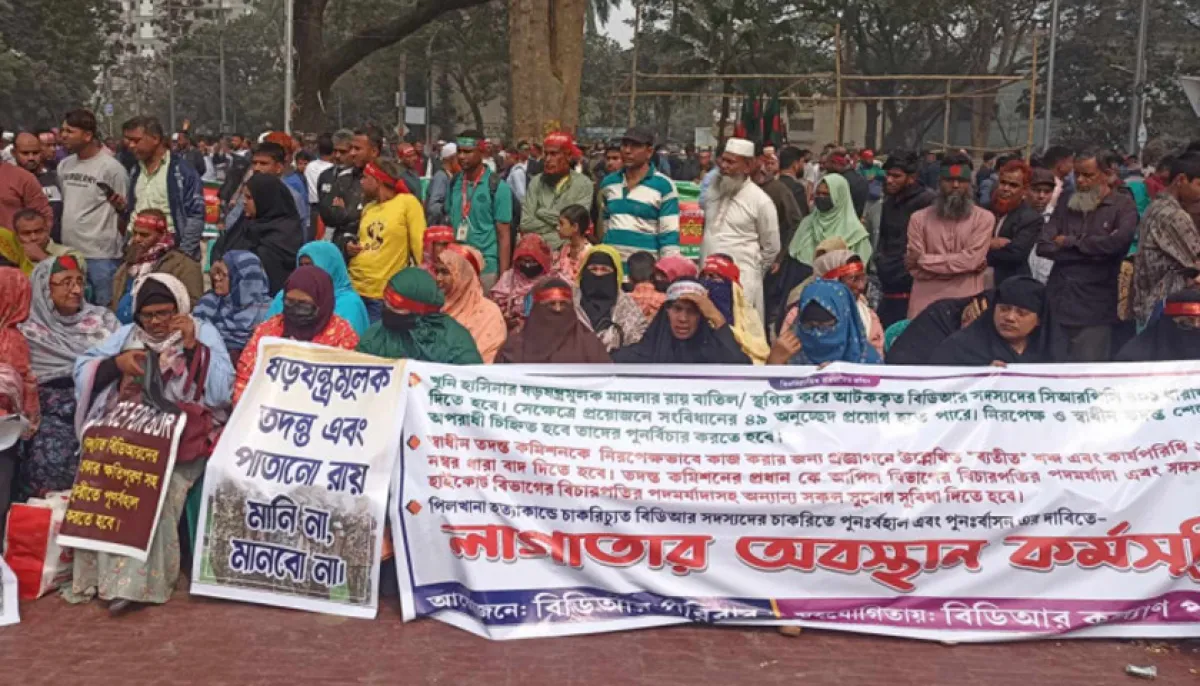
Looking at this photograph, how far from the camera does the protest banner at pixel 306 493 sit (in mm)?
4789

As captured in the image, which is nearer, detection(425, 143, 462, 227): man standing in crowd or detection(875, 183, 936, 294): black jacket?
detection(875, 183, 936, 294): black jacket

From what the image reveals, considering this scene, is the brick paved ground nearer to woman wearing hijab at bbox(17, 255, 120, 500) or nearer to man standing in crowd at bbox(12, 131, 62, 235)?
woman wearing hijab at bbox(17, 255, 120, 500)

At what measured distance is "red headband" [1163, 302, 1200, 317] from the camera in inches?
208

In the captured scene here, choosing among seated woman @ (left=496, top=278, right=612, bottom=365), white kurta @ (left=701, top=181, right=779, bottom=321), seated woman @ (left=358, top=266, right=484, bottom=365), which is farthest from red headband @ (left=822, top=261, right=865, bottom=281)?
seated woman @ (left=358, top=266, right=484, bottom=365)

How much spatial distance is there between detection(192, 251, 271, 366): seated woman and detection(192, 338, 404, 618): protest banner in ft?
4.40

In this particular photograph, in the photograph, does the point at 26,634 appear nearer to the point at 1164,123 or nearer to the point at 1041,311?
the point at 1041,311

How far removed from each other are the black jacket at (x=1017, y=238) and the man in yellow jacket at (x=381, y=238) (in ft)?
12.0

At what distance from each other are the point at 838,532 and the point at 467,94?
182ft

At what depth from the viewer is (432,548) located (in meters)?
4.74

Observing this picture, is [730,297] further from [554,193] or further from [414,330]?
[554,193]

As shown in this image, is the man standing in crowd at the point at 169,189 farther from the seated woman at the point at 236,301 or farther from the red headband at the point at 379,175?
the seated woman at the point at 236,301

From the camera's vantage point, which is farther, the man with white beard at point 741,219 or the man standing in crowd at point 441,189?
the man standing in crowd at point 441,189

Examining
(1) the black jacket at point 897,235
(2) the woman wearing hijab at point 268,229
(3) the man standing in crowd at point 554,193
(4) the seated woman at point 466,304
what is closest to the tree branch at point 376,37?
(3) the man standing in crowd at point 554,193

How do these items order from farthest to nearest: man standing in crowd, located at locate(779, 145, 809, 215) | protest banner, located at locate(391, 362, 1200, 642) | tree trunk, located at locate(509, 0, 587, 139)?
tree trunk, located at locate(509, 0, 587, 139)
man standing in crowd, located at locate(779, 145, 809, 215)
protest banner, located at locate(391, 362, 1200, 642)
